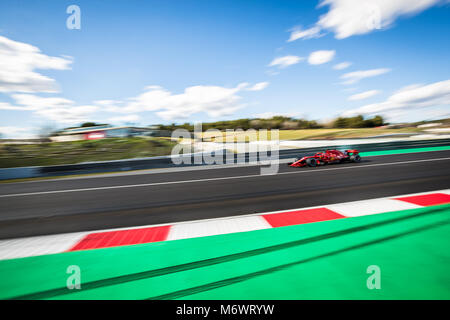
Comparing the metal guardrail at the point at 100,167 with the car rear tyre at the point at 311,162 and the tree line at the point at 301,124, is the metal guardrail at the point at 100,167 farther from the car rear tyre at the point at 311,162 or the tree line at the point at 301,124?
the tree line at the point at 301,124

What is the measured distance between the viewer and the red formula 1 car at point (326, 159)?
27.9 ft

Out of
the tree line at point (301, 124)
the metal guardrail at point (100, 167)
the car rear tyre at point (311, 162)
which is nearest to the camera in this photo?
the car rear tyre at point (311, 162)

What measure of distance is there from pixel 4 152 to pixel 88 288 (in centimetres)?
1742

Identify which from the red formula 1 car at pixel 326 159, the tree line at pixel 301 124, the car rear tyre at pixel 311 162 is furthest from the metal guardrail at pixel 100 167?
the tree line at pixel 301 124

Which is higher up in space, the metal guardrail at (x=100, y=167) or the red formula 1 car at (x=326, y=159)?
the red formula 1 car at (x=326, y=159)

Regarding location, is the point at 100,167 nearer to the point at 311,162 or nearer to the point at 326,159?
the point at 311,162

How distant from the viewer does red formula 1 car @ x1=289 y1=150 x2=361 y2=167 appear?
27.9 feet

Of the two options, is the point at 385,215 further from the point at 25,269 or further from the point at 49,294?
the point at 25,269

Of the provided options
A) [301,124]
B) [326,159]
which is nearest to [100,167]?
[326,159]

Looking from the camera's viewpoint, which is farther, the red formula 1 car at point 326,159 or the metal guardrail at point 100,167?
Answer: the metal guardrail at point 100,167

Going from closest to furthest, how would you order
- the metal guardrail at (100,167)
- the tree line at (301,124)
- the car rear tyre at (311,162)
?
the car rear tyre at (311,162) < the metal guardrail at (100,167) < the tree line at (301,124)

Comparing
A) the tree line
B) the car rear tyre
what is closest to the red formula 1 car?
the car rear tyre

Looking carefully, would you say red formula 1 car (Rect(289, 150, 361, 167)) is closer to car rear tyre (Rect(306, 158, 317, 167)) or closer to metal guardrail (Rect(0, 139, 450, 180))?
car rear tyre (Rect(306, 158, 317, 167))

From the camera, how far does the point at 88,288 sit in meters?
2.04
